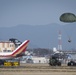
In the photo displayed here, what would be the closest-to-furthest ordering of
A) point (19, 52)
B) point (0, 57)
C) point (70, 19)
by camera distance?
point (70, 19) → point (0, 57) → point (19, 52)

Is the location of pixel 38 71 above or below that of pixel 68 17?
below

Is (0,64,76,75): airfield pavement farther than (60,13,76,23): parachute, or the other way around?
(60,13,76,23): parachute

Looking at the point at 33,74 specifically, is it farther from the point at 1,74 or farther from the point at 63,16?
the point at 63,16

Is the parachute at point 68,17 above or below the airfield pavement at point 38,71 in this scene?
above

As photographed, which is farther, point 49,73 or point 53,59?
point 53,59

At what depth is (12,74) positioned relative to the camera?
5972 cm

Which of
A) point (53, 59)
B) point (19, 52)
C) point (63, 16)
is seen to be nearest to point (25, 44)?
point (19, 52)

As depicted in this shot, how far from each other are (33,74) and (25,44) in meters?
70.4

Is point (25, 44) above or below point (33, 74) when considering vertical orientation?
above

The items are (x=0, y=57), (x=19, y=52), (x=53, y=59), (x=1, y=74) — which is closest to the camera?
(x=1, y=74)

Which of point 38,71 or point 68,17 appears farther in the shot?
point 68,17

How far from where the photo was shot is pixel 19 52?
406ft

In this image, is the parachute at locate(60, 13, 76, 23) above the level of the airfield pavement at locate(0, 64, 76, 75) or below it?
above

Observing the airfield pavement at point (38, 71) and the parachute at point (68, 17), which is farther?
the parachute at point (68, 17)
